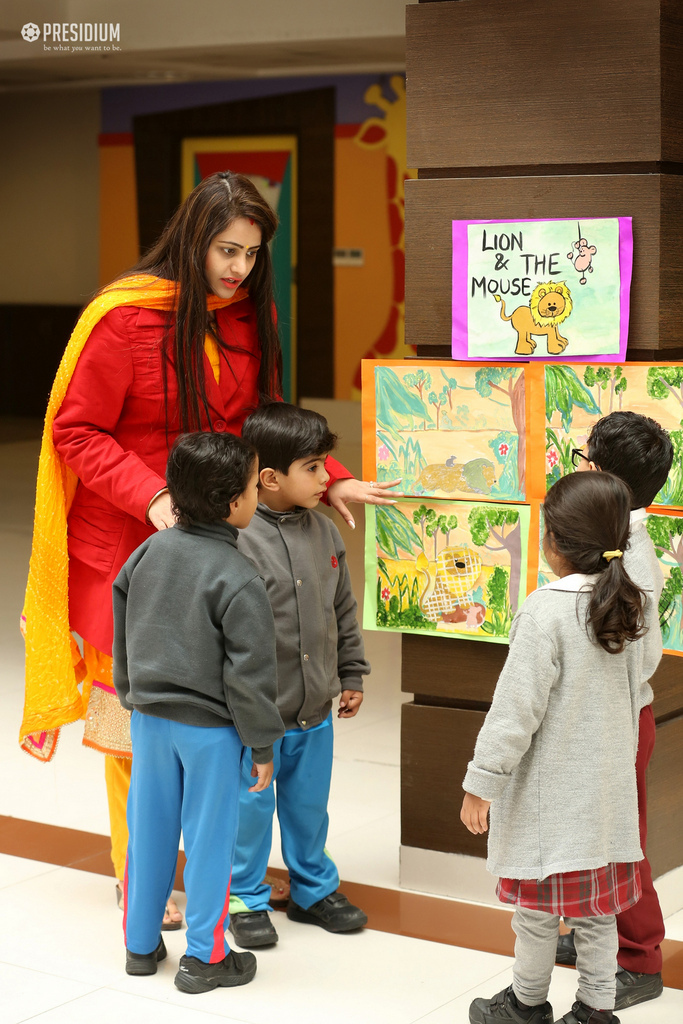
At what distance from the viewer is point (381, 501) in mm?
2635

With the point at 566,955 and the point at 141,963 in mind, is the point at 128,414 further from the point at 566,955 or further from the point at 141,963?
the point at 566,955

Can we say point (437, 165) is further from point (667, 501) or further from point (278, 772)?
point (278, 772)

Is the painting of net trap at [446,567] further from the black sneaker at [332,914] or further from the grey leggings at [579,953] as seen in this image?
the grey leggings at [579,953]

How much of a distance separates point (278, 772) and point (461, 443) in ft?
2.49

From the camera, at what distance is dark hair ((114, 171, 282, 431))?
245 cm

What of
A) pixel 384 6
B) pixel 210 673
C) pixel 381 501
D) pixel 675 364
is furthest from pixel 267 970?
pixel 384 6

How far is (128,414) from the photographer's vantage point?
2.55 metres

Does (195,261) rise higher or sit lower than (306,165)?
lower

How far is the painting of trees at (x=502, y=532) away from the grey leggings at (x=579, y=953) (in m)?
0.71

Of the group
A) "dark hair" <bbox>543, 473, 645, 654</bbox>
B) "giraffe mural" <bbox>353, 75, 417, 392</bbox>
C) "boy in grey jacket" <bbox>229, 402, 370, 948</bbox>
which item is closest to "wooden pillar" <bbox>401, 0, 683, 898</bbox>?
"boy in grey jacket" <bbox>229, 402, 370, 948</bbox>

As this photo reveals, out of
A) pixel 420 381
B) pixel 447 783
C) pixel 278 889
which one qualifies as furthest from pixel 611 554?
pixel 278 889

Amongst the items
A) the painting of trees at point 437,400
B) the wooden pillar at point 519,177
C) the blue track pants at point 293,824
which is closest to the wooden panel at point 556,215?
the wooden pillar at point 519,177

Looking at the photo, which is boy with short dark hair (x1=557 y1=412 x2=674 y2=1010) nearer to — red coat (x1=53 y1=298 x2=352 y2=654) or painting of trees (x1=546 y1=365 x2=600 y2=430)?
A: painting of trees (x1=546 y1=365 x2=600 y2=430)

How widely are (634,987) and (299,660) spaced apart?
84cm
